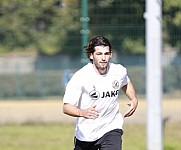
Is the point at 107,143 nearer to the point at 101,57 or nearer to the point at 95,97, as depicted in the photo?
the point at 95,97

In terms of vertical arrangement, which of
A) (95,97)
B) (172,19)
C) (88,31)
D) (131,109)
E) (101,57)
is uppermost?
(172,19)

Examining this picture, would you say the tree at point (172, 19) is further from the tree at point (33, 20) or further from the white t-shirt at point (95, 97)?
the white t-shirt at point (95, 97)

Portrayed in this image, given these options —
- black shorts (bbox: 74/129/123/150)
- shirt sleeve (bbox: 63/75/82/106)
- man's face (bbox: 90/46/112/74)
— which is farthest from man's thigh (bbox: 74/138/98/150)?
man's face (bbox: 90/46/112/74)

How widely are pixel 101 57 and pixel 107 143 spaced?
0.92 m

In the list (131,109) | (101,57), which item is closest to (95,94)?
(101,57)

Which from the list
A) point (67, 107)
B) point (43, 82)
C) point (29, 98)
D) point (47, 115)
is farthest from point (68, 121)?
point (67, 107)

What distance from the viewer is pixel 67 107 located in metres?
6.55

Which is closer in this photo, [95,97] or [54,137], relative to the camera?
[95,97]

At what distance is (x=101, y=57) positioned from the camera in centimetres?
666

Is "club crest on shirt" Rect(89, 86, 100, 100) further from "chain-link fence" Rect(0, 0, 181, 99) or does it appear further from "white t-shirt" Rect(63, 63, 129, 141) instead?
"chain-link fence" Rect(0, 0, 181, 99)

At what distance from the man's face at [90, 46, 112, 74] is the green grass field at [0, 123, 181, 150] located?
4.94 metres

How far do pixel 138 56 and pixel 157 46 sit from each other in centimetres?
691

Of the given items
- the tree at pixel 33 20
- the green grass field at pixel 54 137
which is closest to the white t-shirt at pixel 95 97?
the green grass field at pixel 54 137

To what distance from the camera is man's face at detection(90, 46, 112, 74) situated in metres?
6.66
